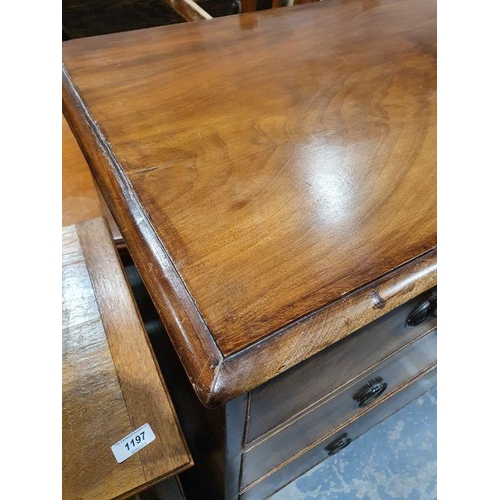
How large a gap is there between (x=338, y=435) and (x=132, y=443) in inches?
17.2

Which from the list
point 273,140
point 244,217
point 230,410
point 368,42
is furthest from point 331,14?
point 230,410

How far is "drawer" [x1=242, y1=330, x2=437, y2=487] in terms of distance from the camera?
0.58 metres

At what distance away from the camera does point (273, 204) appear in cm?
43

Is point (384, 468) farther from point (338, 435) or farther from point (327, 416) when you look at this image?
point (327, 416)

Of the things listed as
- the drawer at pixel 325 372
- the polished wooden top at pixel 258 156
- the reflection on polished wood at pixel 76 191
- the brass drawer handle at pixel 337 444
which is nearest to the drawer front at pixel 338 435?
the brass drawer handle at pixel 337 444

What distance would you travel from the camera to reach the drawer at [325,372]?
0.45 m

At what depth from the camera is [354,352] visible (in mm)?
514

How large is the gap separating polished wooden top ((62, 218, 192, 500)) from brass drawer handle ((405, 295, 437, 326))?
31 cm

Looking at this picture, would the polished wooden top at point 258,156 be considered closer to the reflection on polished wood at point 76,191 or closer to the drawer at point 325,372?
the drawer at point 325,372

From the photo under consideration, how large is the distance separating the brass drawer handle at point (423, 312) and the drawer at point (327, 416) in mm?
110
